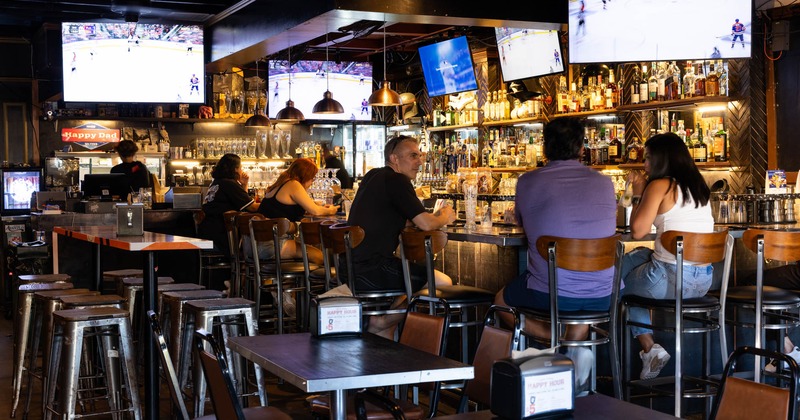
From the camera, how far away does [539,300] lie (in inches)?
175

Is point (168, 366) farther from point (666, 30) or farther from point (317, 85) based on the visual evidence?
point (317, 85)

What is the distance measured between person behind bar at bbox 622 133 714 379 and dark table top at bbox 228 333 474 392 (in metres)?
1.98

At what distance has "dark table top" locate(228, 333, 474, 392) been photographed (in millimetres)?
2541

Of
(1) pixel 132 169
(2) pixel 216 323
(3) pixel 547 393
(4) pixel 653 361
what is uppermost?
(1) pixel 132 169

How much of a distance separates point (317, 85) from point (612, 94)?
4230 millimetres

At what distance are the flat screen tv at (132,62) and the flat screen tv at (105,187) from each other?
0.76 m

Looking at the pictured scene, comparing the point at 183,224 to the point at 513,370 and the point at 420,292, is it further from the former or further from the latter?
the point at 513,370

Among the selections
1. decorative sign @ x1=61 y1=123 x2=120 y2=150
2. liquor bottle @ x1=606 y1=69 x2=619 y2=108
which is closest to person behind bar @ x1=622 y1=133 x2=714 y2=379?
liquor bottle @ x1=606 y1=69 x2=619 y2=108

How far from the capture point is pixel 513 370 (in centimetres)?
211

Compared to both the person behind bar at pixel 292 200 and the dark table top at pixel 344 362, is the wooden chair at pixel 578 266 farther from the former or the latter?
the person behind bar at pixel 292 200

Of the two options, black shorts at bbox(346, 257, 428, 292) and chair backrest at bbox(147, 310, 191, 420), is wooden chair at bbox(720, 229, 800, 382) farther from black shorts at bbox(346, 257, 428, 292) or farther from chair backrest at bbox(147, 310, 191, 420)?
chair backrest at bbox(147, 310, 191, 420)

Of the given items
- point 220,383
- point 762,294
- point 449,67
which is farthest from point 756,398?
point 449,67

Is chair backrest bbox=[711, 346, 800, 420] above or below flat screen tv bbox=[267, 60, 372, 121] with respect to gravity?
below

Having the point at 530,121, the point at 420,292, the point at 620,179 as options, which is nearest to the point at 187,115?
the point at 530,121
